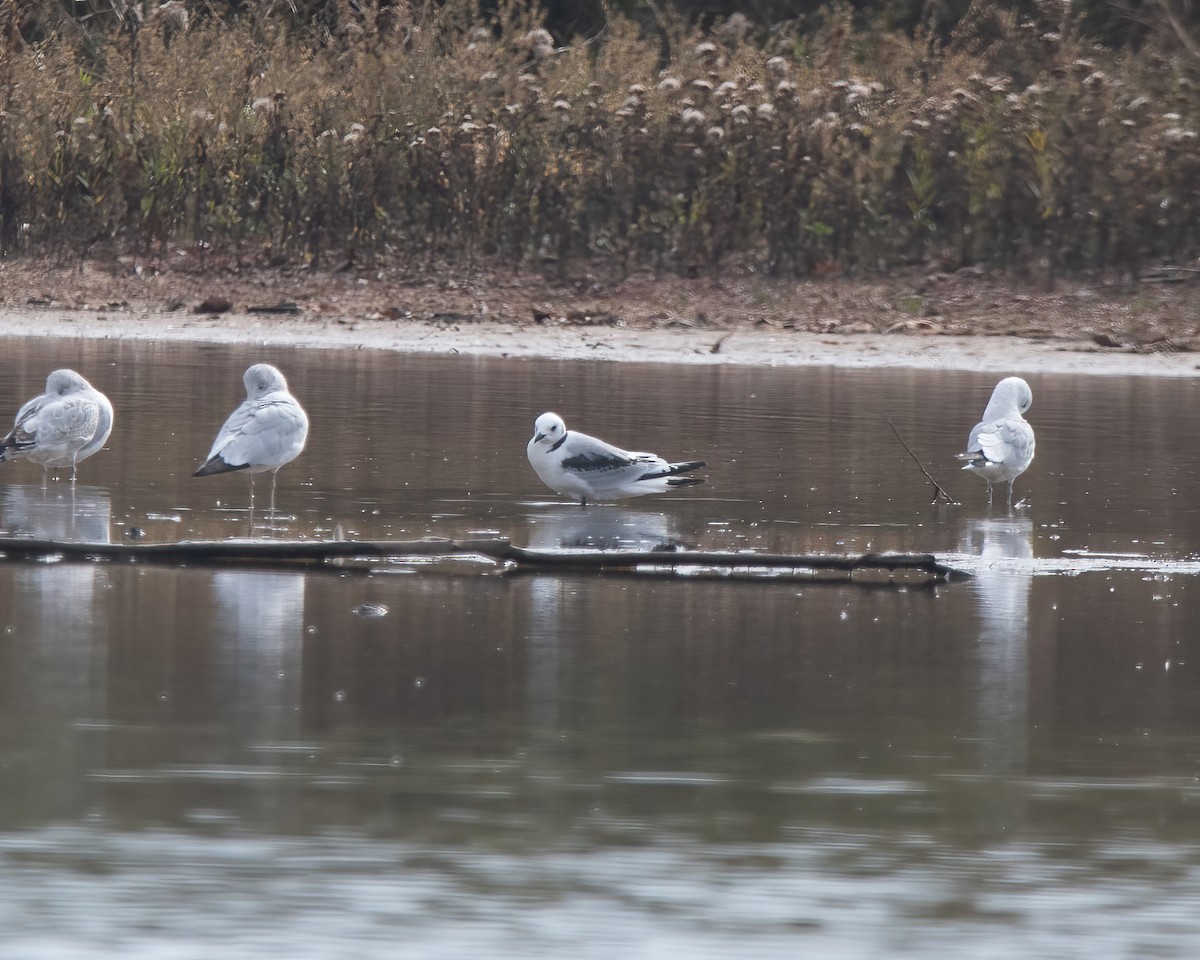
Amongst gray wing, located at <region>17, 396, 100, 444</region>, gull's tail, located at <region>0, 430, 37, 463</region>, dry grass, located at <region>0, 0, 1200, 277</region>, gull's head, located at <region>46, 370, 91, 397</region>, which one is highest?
dry grass, located at <region>0, 0, 1200, 277</region>

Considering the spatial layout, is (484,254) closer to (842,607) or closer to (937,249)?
(937,249)

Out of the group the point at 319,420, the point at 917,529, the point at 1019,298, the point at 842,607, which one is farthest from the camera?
the point at 1019,298

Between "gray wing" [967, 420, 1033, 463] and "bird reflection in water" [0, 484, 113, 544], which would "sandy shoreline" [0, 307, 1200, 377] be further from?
"bird reflection in water" [0, 484, 113, 544]

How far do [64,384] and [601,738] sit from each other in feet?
17.1

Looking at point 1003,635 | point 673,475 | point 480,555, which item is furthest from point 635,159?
point 1003,635

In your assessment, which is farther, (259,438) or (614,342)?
(614,342)

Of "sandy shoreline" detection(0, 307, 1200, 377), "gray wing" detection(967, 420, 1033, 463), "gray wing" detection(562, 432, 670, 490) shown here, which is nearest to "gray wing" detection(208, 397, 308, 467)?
"gray wing" detection(562, 432, 670, 490)

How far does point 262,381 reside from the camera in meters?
10.4

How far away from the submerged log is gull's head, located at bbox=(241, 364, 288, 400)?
2.19 m

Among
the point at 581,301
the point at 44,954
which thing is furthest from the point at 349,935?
the point at 581,301

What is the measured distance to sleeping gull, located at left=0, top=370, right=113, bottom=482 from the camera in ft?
33.0

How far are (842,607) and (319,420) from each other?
619 cm

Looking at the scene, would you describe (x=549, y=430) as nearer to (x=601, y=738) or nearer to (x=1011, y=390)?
(x=1011, y=390)

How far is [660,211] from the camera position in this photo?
21250mm
